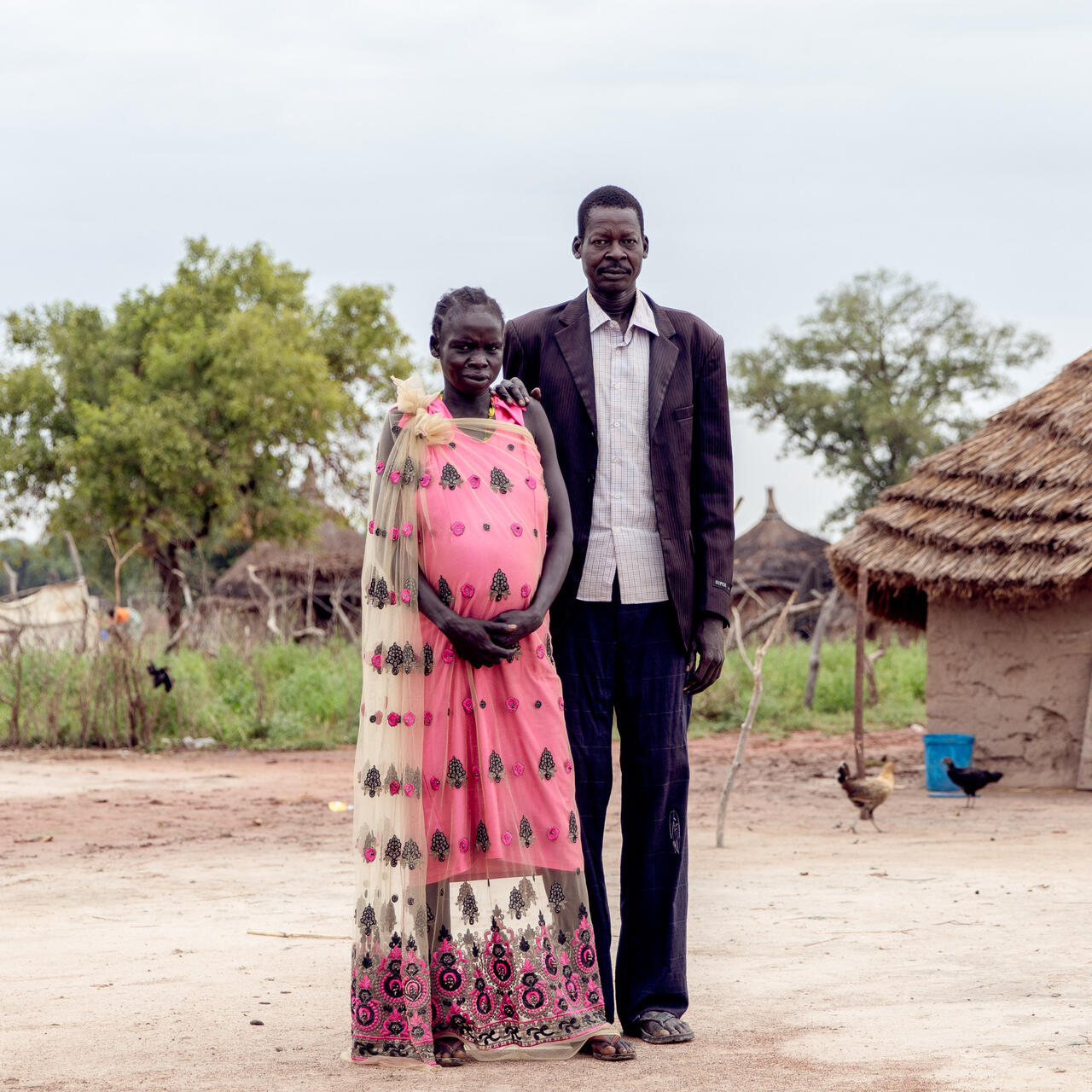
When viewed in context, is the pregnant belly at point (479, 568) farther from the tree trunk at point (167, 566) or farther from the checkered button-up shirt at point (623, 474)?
the tree trunk at point (167, 566)

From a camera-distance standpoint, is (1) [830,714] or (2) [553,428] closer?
(2) [553,428]

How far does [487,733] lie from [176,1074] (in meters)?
1.03

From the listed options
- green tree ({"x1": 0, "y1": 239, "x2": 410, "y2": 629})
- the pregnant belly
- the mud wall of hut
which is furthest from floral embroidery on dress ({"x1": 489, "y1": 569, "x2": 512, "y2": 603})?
green tree ({"x1": 0, "y1": 239, "x2": 410, "y2": 629})

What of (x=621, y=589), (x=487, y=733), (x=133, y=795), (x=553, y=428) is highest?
(x=553, y=428)

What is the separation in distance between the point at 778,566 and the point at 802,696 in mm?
10581

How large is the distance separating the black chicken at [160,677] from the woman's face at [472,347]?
10.2 metres

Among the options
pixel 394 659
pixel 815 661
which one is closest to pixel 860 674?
pixel 815 661

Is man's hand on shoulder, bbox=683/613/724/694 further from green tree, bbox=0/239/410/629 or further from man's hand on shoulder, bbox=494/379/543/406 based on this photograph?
green tree, bbox=0/239/410/629

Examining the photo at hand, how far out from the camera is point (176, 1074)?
3.25m

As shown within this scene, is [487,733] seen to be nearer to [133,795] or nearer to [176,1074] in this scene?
[176,1074]

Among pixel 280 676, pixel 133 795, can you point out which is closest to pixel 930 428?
pixel 280 676

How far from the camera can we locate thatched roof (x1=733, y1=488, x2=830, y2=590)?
26.0 m

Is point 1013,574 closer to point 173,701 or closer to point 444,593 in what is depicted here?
point 444,593

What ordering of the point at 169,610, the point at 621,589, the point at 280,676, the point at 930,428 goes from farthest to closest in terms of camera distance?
the point at 930,428
the point at 169,610
the point at 280,676
the point at 621,589
